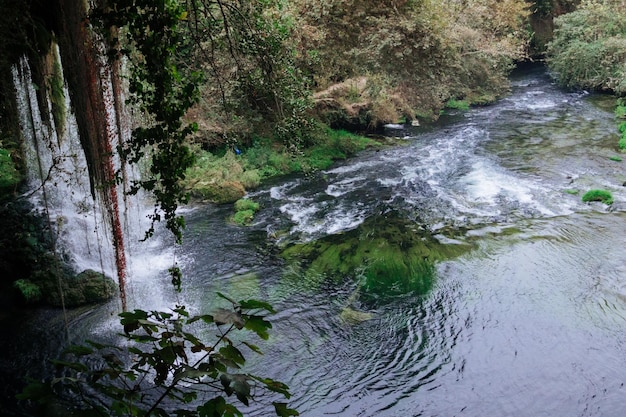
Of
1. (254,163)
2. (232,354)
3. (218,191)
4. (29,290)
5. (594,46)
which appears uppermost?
(594,46)

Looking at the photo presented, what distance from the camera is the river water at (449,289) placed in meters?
6.04

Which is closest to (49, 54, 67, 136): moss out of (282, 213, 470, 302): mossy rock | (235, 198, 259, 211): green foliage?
(282, 213, 470, 302): mossy rock

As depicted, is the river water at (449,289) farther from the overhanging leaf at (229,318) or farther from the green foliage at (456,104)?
the green foliage at (456,104)

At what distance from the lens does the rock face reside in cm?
767

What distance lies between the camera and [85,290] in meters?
7.78

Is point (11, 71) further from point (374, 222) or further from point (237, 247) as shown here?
point (374, 222)

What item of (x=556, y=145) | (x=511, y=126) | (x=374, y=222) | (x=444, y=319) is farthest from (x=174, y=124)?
(x=511, y=126)

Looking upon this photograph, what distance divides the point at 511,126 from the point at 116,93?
15908mm

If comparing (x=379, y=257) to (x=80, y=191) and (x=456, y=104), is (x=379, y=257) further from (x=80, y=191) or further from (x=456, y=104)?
(x=456, y=104)

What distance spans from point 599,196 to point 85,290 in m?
11.3

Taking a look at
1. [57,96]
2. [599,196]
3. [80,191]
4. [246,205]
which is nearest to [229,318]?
[57,96]

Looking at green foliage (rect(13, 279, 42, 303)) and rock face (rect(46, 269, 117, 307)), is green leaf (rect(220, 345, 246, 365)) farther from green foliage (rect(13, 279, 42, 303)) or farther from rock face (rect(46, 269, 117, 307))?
green foliage (rect(13, 279, 42, 303))

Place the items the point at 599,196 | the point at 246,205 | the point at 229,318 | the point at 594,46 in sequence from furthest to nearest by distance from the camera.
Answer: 1. the point at 594,46
2. the point at 246,205
3. the point at 599,196
4. the point at 229,318

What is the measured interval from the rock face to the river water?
1.33 feet
